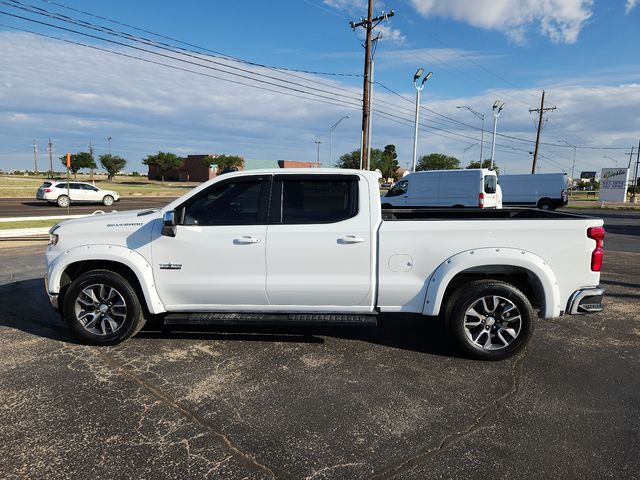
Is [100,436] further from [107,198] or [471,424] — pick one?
[107,198]

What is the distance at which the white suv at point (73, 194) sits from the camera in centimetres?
2669

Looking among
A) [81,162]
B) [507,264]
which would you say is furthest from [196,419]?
[81,162]

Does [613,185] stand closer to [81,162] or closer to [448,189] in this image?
[448,189]

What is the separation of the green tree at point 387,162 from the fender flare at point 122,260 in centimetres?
9995

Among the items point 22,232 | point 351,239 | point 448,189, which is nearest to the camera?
point 351,239

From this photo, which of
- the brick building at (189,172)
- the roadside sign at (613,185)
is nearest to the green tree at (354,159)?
the brick building at (189,172)

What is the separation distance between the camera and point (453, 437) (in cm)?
305

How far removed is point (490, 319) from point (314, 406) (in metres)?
1.91

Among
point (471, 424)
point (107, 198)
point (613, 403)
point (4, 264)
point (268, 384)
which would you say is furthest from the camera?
point (107, 198)

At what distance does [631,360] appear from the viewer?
436 centimetres

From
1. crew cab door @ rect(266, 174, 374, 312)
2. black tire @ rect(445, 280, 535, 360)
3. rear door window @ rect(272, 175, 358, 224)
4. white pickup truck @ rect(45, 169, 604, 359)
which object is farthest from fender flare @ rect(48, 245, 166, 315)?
black tire @ rect(445, 280, 535, 360)

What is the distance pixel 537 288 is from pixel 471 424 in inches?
63.4

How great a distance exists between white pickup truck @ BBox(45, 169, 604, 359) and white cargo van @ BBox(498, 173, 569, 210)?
27371 mm

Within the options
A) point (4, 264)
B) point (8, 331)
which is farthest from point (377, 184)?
point (4, 264)
